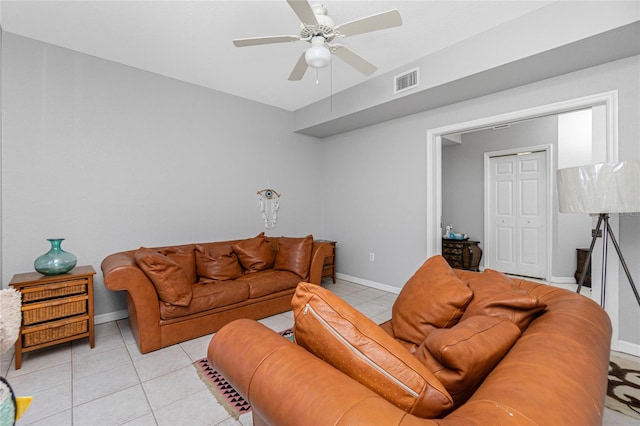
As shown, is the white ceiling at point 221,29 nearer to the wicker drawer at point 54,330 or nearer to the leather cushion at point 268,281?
the leather cushion at point 268,281

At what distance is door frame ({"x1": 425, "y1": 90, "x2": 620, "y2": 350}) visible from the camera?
2367 millimetres

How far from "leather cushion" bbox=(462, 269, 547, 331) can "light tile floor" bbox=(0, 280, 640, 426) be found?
110 cm

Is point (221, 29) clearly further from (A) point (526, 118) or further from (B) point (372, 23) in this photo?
(A) point (526, 118)

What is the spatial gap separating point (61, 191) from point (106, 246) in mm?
656

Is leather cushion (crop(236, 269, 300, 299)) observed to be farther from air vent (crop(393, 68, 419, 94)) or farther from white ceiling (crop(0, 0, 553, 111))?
air vent (crop(393, 68, 419, 94))

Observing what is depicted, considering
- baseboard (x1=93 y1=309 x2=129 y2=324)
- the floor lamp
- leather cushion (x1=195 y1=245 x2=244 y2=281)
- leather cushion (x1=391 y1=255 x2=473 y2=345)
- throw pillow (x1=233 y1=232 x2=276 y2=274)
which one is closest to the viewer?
leather cushion (x1=391 y1=255 x2=473 y2=345)

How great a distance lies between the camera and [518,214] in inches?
189

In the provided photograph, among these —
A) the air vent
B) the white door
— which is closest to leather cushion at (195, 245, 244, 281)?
the air vent

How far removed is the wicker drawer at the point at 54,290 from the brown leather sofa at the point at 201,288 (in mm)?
222

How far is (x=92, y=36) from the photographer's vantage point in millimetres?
2590

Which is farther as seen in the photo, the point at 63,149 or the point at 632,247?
the point at 63,149

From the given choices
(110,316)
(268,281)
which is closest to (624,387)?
(268,281)

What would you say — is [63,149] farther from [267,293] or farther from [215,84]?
[267,293]

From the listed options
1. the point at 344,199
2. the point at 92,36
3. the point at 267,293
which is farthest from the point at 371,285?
the point at 92,36
